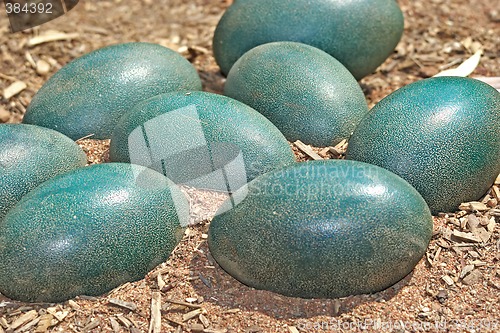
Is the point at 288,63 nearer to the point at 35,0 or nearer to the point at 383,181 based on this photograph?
the point at 383,181

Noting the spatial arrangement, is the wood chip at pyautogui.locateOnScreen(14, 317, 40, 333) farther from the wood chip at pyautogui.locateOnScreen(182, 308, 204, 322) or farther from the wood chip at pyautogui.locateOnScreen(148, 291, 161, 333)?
the wood chip at pyautogui.locateOnScreen(182, 308, 204, 322)

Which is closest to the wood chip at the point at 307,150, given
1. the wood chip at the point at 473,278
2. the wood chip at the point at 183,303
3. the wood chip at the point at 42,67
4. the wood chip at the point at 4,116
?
the wood chip at the point at 473,278

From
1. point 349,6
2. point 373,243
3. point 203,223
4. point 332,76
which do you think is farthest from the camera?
point 349,6

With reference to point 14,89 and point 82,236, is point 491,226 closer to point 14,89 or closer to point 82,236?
point 82,236

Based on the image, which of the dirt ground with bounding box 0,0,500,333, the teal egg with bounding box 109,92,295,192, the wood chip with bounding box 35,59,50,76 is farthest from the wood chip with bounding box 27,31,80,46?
the teal egg with bounding box 109,92,295,192

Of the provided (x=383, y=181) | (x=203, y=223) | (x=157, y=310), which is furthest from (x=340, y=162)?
(x=157, y=310)

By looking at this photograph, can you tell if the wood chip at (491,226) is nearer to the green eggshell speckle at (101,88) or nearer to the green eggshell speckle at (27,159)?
the green eggshell speckle at (101,88)
